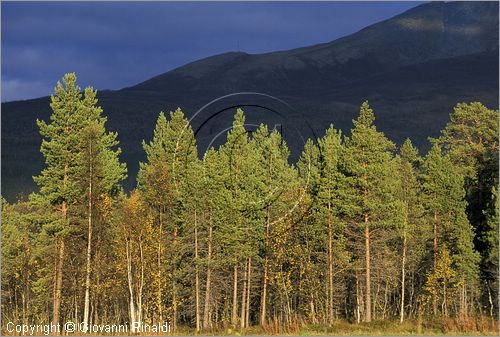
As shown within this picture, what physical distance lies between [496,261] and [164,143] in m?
26.6

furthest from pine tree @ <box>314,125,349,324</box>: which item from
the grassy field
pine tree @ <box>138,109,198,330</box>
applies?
pine tree @ <box>138,109,198,330</box>

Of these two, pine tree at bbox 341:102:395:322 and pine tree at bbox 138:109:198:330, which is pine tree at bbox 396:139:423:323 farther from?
pine tree at bbox 138:109:198:330

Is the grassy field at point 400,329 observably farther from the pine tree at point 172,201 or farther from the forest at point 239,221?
the pine tree at point 172,201

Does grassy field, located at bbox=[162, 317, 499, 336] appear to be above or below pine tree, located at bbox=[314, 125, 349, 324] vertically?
below

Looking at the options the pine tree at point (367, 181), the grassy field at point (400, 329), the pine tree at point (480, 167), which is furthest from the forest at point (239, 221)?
the grassy field at point (400, 329)

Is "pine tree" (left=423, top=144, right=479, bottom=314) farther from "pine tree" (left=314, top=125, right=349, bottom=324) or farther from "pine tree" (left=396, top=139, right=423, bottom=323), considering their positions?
"pine tree" (left=314, top=125, right=349, bottom=324)

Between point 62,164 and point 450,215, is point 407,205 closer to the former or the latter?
point 450,215

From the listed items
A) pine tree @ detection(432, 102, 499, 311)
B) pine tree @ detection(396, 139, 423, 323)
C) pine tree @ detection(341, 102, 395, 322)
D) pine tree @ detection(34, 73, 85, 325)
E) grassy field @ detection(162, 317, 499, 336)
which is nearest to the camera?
grassy field @ detection(162, 317, 499, 336)

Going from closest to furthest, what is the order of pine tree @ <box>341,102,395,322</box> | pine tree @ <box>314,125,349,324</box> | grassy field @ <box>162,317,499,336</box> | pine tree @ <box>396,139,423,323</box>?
grassy field @ <box>162,317,499,336</box> < pine tree @ <box>341,102,395,322</box> < pine tree @ <box>314,125,349,324</box> < pine tree @ <box>396,139,423,323</box>

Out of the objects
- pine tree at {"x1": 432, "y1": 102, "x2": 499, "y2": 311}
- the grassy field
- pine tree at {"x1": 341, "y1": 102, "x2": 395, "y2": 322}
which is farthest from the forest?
the grassy field

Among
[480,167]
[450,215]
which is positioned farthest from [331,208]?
[480,167]

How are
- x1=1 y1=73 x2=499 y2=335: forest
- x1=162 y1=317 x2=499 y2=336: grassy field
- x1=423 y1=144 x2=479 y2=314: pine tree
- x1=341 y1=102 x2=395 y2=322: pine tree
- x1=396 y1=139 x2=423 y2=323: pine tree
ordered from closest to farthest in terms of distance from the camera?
x1=162 y1=317 x2=499 y2=336: grassy field, x1=1 y1=73 x2=499 y2=335: forest, x1=341 y1=102 x2=395 y2=322: pine tree, x1=423 y1=144 x2=479 y2=314: pine tree, x1=396 y1=139 x2=423 y2=323: pine tree

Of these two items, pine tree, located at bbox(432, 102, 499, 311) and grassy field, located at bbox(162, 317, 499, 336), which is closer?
grassy field, located at bbox(162, 317, 499, 336)

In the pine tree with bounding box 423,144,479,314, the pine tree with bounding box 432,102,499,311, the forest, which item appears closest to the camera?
the forest
